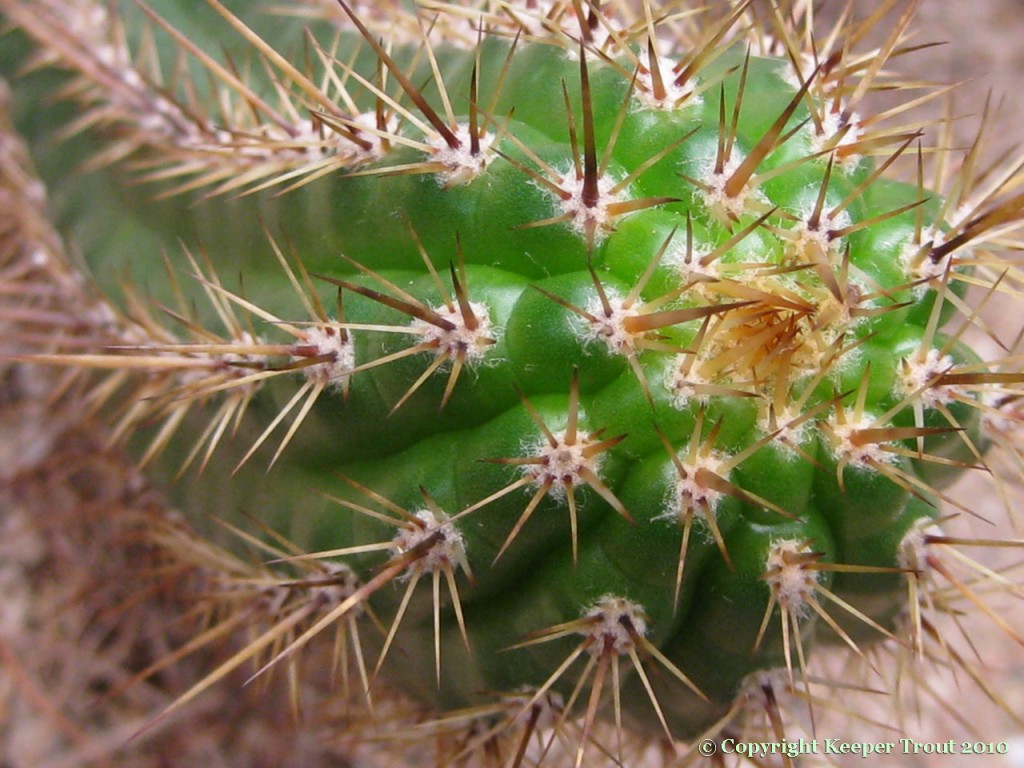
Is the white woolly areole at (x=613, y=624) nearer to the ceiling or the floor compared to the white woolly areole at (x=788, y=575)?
nearer to the floor

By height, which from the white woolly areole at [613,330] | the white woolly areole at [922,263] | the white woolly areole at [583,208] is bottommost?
the white woolly areole at [613,330]

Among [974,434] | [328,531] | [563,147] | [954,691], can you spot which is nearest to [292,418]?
[328,531]

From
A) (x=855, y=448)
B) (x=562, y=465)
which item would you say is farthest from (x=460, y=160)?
(x=855, y=448)

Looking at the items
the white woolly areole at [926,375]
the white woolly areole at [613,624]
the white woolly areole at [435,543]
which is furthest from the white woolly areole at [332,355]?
the white woolly areole at [926,375]

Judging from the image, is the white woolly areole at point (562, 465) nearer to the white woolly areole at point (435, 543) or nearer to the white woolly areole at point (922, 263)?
the white woolly areole at point (435, 543)

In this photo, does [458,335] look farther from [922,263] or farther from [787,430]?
[922,263]
